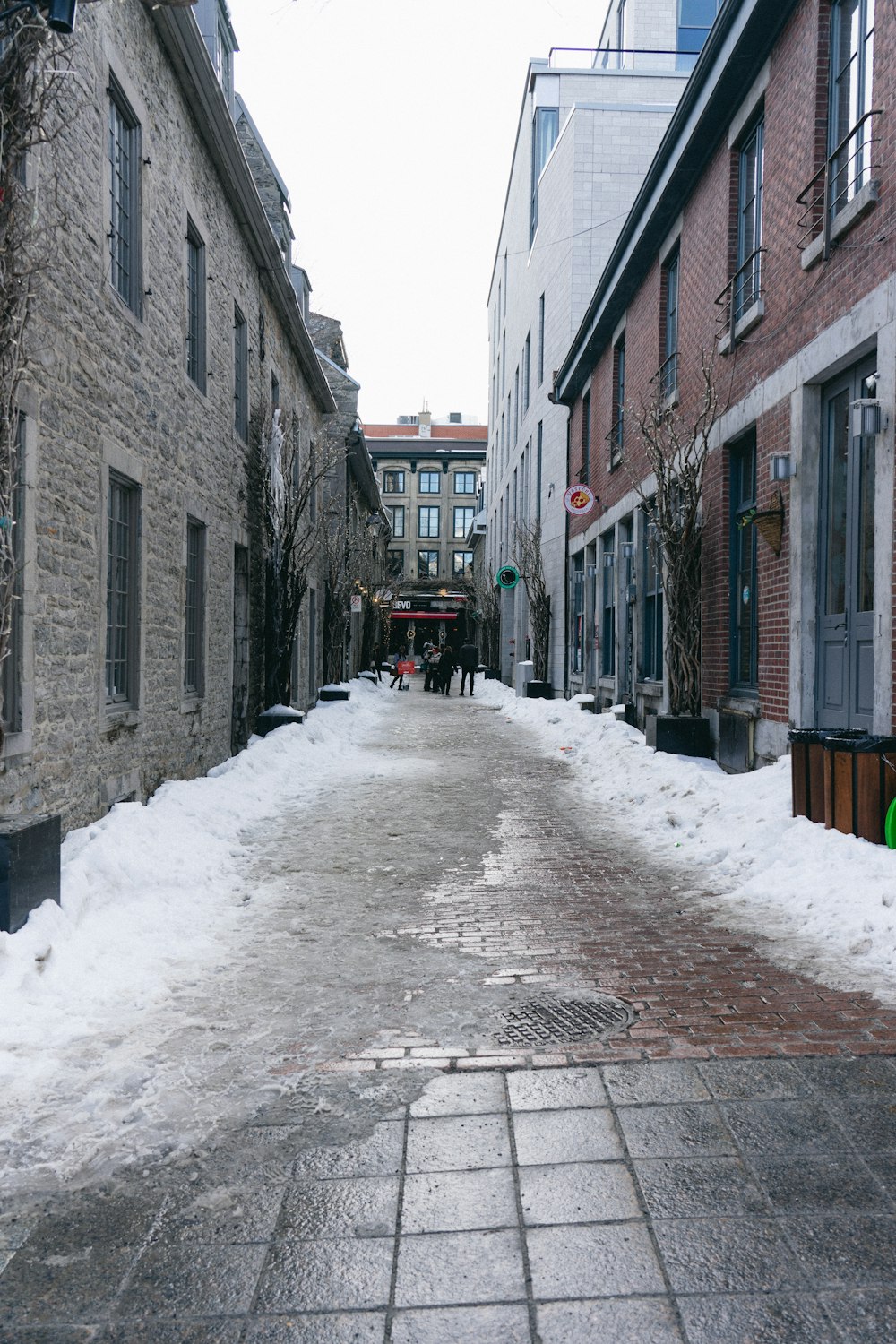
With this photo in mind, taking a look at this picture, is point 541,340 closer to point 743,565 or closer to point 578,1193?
point 743,565

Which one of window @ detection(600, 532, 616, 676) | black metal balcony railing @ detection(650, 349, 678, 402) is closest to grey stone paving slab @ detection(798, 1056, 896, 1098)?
black metal balcony railing @ detection(650, 349, 678, 402)

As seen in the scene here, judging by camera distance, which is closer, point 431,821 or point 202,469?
point 431,821

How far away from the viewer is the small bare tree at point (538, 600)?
80.1ft

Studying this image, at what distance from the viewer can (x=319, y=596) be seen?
23.2 meters

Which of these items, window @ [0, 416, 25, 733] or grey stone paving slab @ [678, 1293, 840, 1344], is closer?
grey stone paving slab @ [678, 1293, 840, 1344]

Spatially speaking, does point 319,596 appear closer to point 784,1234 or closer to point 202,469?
point 202,469

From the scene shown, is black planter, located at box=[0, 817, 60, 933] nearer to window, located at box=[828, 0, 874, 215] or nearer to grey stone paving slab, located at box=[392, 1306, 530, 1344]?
grey stone paving slab, located at box=[392, 1306, 530, 1344]

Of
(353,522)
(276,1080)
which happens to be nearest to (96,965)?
(276,1080)

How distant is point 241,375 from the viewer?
44.9ft

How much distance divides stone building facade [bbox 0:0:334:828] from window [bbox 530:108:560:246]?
17795 mm

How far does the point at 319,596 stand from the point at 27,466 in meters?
17.2

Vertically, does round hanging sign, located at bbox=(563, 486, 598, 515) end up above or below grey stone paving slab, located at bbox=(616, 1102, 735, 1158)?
above

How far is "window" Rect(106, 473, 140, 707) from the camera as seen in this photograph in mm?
8078

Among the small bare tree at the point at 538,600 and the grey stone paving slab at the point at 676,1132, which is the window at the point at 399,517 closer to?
the small bare tree at the point at 538,600
